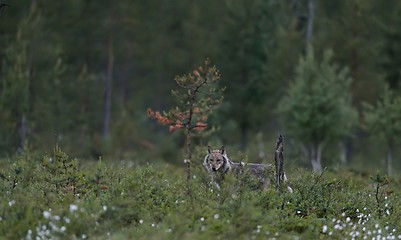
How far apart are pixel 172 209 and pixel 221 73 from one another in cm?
3507

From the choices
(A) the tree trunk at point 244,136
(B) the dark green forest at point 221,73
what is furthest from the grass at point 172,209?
(A) the tree trunk at point 244,136

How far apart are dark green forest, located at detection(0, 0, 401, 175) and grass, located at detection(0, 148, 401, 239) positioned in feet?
50.7

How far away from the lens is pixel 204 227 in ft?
41.0

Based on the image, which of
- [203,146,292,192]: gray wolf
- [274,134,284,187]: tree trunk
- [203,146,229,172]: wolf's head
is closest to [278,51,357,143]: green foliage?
[203,146,292,192]: gray wolf

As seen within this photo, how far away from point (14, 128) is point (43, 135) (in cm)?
140

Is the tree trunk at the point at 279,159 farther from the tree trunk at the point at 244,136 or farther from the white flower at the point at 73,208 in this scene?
the tree trunk at the point at 244,136

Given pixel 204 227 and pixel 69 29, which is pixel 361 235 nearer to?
pixel 204 227

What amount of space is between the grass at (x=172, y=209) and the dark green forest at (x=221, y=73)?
50.7 ft

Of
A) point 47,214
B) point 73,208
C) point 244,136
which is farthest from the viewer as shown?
point 244,136

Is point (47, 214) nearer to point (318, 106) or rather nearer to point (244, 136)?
point (318, 106)

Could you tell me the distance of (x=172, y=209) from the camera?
14219 mm

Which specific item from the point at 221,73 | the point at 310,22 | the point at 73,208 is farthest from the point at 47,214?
the point at 310,22

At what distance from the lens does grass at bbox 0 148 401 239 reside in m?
12.3

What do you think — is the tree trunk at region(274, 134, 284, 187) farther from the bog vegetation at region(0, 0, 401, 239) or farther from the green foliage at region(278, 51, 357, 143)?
the green foliage at region(278, 51, 357, 143)
